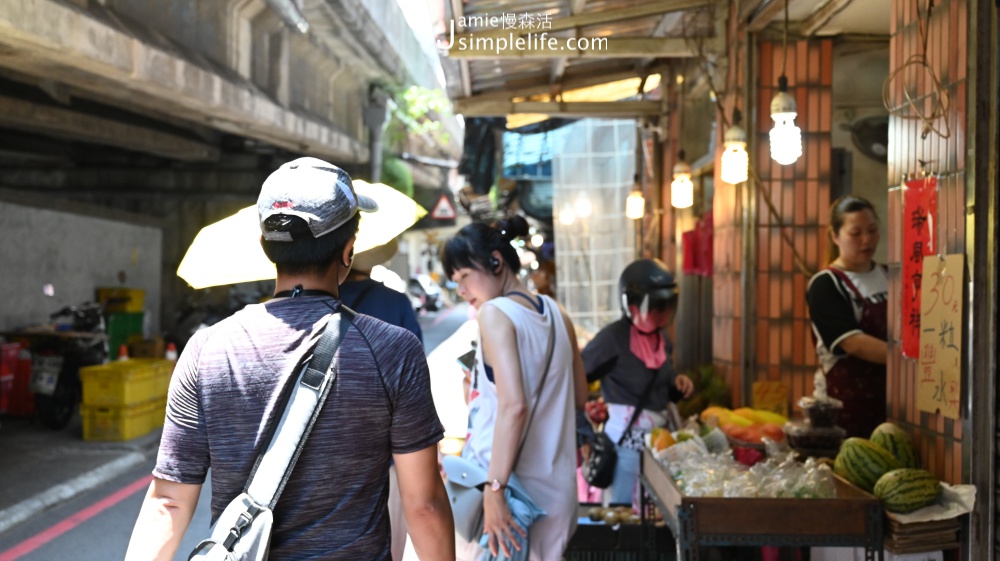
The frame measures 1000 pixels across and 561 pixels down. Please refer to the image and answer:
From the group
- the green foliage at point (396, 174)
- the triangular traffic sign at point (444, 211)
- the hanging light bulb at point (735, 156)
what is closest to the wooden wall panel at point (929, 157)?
the hanging light bulb at point (735, 156)

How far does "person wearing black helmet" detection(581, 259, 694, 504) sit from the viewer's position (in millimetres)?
5770

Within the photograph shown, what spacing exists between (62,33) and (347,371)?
233 inches

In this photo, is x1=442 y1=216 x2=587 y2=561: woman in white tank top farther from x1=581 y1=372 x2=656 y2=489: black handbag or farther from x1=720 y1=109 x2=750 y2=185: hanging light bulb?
x1=720 y1=109 x2=750 y2=185: hanging light bulb

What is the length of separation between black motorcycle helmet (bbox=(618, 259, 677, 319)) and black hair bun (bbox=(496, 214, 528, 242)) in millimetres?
1749

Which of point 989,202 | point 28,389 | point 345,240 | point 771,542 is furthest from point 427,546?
point 28,389

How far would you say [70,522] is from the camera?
748 centimetres

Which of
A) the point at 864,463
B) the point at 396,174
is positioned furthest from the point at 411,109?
the point at 864,463

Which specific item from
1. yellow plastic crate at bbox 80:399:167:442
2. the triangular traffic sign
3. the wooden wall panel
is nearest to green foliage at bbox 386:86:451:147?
the triangular traffic sign

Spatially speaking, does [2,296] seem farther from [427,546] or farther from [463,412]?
[427,546]

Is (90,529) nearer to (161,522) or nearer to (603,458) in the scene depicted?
(603,458)

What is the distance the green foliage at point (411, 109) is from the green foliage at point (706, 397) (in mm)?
12955

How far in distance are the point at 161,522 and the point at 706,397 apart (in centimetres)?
598

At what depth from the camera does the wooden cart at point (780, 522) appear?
12.7ft

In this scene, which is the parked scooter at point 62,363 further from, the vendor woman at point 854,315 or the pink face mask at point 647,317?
the vendor woman at point 854,315
